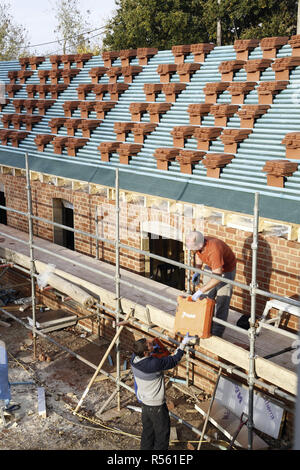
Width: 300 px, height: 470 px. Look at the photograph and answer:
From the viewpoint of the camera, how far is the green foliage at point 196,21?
92.6 feet

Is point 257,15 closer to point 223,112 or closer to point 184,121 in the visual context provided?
point 184,121

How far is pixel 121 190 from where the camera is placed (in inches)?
419

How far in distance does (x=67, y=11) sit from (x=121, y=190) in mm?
43306

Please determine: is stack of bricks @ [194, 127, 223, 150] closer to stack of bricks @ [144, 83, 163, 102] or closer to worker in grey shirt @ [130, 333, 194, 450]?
stack of bricks @ [144, 83, 163, 102]

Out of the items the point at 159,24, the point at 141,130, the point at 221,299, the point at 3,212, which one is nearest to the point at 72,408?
→ the point at 221,299

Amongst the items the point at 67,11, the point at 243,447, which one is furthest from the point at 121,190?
the point at 67,11

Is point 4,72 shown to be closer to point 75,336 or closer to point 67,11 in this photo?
point 75,336

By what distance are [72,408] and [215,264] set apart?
4.12 meters

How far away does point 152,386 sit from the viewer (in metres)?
7.26

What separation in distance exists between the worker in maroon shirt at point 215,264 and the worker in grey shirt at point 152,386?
714 mm

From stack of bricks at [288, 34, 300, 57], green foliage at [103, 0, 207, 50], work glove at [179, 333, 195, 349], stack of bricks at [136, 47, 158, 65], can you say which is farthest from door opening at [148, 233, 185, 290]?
green foliage at [103, 0, 207, 50]

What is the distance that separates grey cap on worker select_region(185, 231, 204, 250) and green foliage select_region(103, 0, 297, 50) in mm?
24027

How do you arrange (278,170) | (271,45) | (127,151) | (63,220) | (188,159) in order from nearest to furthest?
(278,170) → (188,159) → (271,45) → (127,151) → (63,220)

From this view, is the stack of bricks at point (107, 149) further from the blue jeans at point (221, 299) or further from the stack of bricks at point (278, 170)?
the blue jeans at point (221, 299)
